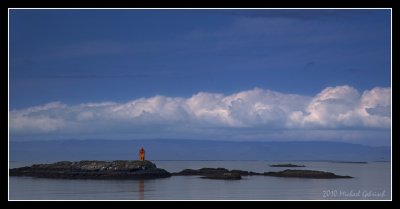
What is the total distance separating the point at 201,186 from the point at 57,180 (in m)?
14.1

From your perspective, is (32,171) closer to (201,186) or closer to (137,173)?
(137,173)

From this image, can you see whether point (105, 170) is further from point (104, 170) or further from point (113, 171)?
point (113, 171)

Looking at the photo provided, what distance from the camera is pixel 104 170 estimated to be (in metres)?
47.8

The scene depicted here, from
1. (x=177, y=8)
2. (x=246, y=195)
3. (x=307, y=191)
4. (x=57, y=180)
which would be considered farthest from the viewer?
(x=57, y=180)

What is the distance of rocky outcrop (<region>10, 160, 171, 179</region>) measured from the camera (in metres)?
47.3

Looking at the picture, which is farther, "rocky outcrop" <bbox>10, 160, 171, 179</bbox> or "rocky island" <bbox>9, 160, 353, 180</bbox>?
"rocky outcrop" <bbox>10, 160, 171, 179</bbox>

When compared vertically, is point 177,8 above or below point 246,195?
above

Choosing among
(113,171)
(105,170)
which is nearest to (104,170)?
(105,170)

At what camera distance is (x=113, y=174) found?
47219mm

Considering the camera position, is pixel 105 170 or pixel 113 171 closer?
pixel 113 171

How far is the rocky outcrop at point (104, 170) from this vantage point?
47281 millimetres

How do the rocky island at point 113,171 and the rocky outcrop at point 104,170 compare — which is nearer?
the rocky island at point 113,171

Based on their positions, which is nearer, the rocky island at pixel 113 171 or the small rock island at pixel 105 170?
the rocky island at pixel 113 171

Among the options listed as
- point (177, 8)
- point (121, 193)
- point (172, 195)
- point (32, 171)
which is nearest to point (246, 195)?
point (172, 195)
